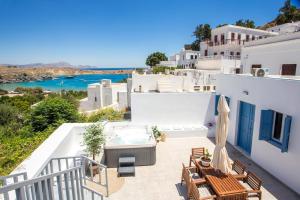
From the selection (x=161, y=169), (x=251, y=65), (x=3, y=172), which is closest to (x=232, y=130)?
(x=161, y=169)

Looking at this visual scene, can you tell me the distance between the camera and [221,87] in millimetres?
12820

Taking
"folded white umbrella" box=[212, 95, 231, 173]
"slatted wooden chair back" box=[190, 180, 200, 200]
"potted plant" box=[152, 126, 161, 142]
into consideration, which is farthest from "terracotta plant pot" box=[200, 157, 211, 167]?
"potted plant" box=[152, 126, 161, 142]

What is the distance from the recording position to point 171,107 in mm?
13797

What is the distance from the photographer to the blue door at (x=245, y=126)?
396 inches

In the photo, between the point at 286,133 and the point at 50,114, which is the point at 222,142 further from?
the point at 50,114

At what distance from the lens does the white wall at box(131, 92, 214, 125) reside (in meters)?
13.6

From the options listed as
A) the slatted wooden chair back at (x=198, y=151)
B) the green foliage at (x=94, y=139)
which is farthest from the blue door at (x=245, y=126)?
the green foliage at (x=94, y=139)

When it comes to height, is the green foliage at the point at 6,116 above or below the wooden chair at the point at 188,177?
below

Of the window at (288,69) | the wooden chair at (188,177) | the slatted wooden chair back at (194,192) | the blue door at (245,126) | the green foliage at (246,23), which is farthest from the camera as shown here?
the green foliage at (246,23)

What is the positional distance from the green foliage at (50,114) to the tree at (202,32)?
45610mm

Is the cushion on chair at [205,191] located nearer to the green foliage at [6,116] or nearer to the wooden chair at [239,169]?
the wooden chair at [239,169]

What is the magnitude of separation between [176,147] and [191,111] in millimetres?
3710

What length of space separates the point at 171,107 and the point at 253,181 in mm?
7847

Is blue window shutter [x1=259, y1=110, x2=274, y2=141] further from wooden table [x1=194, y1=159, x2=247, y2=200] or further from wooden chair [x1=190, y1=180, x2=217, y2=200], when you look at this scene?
wooden chair [x1=190, y1=180, x2=217, y2=200]
